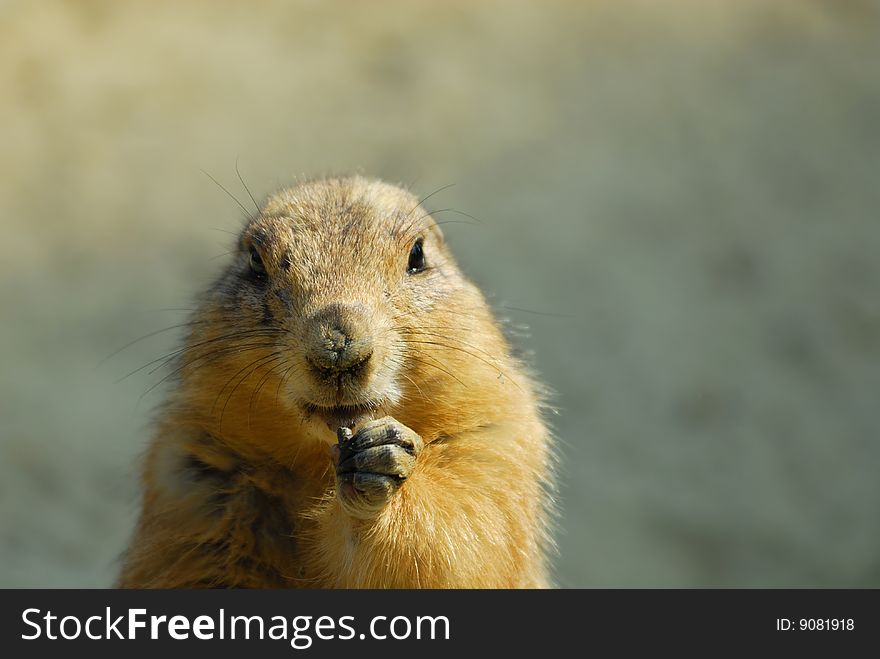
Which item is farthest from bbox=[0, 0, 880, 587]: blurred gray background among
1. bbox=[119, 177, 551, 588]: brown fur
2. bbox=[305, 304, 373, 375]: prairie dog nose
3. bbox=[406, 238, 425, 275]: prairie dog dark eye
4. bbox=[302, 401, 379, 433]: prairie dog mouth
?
bbox=[305, 304, 373, 375]: prairie dog nose

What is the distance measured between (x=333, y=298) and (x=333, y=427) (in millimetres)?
361

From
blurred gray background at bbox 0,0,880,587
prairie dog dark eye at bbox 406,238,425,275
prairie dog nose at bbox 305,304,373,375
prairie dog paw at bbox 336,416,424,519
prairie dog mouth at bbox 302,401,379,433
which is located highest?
blurred gray background at bbox 0,0,880,587

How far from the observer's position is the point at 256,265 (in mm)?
3430

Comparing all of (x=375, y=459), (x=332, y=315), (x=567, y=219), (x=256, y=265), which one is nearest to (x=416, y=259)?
(x=256, y=265)

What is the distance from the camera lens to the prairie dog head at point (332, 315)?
9.37 ft

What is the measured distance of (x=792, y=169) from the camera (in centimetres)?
811

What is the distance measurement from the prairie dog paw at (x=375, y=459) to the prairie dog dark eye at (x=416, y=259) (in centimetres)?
77

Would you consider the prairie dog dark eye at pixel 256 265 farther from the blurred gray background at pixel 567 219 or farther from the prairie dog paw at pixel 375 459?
the blurred gray background at pixel 567 219

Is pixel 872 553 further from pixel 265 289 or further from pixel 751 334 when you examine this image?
pixel 265 289

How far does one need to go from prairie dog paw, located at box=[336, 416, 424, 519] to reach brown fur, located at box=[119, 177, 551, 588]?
6 centimetres

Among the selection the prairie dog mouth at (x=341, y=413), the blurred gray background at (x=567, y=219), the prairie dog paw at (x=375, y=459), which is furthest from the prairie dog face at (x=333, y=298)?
the blurred gray background at (x=567, y=219)

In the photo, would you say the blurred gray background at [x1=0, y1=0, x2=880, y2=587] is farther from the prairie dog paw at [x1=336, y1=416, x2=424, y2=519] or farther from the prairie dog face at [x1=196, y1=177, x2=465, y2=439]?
the prairie dog paw at [x1=336, y1=416, x2=424, y2=519]

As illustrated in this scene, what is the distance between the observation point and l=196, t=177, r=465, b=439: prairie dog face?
9.32 ft

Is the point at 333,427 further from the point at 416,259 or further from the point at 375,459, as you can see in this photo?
the point at 416,259
